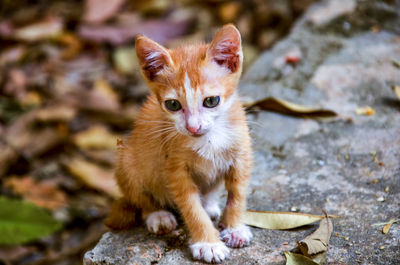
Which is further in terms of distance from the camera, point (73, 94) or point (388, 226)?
point (73, 94)

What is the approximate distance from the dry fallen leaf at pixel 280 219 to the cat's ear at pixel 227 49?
971 mm

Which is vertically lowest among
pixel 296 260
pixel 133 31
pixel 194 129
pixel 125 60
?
pixel 125 60

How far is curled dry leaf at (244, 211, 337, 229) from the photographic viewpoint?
301cm

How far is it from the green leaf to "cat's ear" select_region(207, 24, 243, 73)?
2448 mm

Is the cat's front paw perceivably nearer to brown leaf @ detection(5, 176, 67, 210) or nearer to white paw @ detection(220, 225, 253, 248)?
white paw @ detection(220, 225, 253, 248)

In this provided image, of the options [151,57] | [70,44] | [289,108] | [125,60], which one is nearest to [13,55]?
[70,44]

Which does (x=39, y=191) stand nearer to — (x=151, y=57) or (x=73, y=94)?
(x=73, y=94)

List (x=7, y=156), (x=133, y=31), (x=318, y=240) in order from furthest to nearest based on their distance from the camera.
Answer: (x=133, y=31), (x=7, y=156), (x=318, y=240)

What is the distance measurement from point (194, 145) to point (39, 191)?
2.94 meters

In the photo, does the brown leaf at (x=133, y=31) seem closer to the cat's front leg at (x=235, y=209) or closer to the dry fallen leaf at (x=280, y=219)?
the cat's front leg at (x=235, y=209)

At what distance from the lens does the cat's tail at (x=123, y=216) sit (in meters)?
3.20

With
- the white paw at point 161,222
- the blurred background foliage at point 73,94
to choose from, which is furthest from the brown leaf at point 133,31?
the white paw at point 161,222

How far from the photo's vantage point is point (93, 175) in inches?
209

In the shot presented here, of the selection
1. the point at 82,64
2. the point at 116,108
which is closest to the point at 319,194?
the point at 116,108
